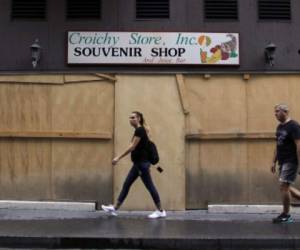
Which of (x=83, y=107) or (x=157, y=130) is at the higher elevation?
(x=83, y=107)

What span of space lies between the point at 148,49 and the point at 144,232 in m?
4.10

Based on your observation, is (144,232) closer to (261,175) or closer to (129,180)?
(129,180)

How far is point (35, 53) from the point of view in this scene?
39.6 ft

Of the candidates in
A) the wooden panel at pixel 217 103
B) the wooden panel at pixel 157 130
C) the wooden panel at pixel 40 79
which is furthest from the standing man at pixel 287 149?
the wooden panel at pixel 40 79

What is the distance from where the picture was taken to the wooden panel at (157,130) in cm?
1206

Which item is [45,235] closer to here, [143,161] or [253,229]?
[143,161]

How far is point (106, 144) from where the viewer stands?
1212 centimetres

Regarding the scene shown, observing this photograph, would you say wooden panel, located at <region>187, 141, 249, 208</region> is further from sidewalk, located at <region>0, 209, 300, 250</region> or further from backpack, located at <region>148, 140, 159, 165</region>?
backpack, located at <region>148, 140, 159, 165</region>

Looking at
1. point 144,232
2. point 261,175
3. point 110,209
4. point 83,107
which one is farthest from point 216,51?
point 144,232

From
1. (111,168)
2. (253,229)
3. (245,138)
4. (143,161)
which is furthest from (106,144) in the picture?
(253,229)

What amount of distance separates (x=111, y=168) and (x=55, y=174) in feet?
3.58

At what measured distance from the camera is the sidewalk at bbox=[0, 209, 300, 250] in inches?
355

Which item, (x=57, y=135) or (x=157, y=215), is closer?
(x=157, y=215)

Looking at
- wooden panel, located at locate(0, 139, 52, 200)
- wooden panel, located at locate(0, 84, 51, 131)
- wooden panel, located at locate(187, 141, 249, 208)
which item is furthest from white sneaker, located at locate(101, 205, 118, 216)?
wooden panel, located at locate(0, 84, 51, 131)
